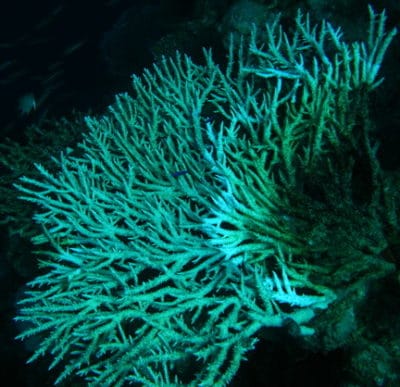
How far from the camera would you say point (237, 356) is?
199 cm

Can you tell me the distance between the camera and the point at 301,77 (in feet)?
9.99

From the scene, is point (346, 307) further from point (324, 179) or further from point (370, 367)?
point (324, 179)

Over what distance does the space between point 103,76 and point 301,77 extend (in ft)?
39.6

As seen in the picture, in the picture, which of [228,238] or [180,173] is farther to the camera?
[180,173]

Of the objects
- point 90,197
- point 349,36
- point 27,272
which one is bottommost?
point 27,272

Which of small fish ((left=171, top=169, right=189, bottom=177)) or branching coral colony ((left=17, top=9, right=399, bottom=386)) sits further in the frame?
small fish ((left=171, top=169, right=189, bottom=177))

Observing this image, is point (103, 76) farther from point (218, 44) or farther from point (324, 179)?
point (324, 179)

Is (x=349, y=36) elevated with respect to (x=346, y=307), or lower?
elevated

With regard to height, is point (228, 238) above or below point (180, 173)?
below

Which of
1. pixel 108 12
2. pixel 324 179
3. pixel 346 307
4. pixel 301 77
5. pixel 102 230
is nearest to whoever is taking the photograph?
pixel 346 307

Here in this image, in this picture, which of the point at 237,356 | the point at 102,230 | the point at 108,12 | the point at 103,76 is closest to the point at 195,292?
the point at 237,356

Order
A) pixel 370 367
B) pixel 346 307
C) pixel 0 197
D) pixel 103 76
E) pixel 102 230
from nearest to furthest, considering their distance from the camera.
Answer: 1. pixel 370 367
2. pixel 346 307
3. pixel 102 230
4. pixel 0 197
5. pixel 103 76

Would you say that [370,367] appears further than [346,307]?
No

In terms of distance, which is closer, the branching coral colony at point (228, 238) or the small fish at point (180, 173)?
the branching coral colony at point (228, 238)
